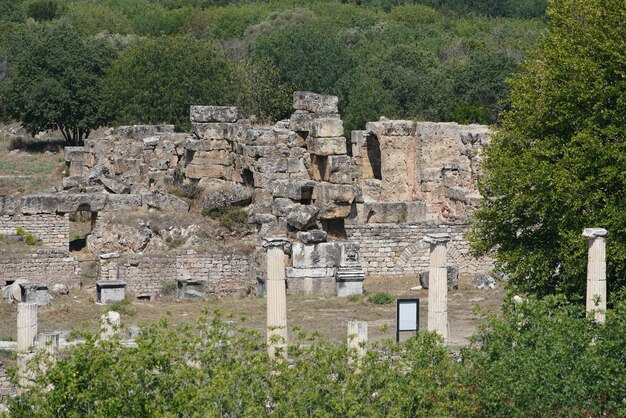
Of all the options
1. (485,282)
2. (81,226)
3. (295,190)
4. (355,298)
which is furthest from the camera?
(81,226)

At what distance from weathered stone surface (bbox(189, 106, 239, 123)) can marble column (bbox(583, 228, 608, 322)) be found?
17.2m

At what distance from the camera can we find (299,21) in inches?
3875

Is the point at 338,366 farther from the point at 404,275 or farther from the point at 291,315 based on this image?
the point at 404,275

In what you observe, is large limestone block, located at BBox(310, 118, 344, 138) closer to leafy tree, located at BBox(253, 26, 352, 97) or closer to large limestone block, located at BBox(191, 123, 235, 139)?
large limestone block, located at BBox(191, 123, 235, 139)

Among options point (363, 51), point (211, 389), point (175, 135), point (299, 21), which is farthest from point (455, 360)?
point (299, 21)

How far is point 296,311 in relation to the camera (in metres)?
33.3

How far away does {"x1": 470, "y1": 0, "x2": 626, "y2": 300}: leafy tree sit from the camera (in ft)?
94.2

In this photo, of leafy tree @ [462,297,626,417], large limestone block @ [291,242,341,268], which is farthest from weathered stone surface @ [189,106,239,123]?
leafy tree @ [462,297,626,417]

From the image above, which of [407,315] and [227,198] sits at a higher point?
[227,198]

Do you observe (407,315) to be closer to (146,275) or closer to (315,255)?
(315,255)

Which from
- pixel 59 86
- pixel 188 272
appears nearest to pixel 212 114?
pixel 188 272

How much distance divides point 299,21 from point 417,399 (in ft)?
253

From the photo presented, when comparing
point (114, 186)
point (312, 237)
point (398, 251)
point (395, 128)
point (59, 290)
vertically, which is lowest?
point (59, 290)

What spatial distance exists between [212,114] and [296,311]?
1057 cm
